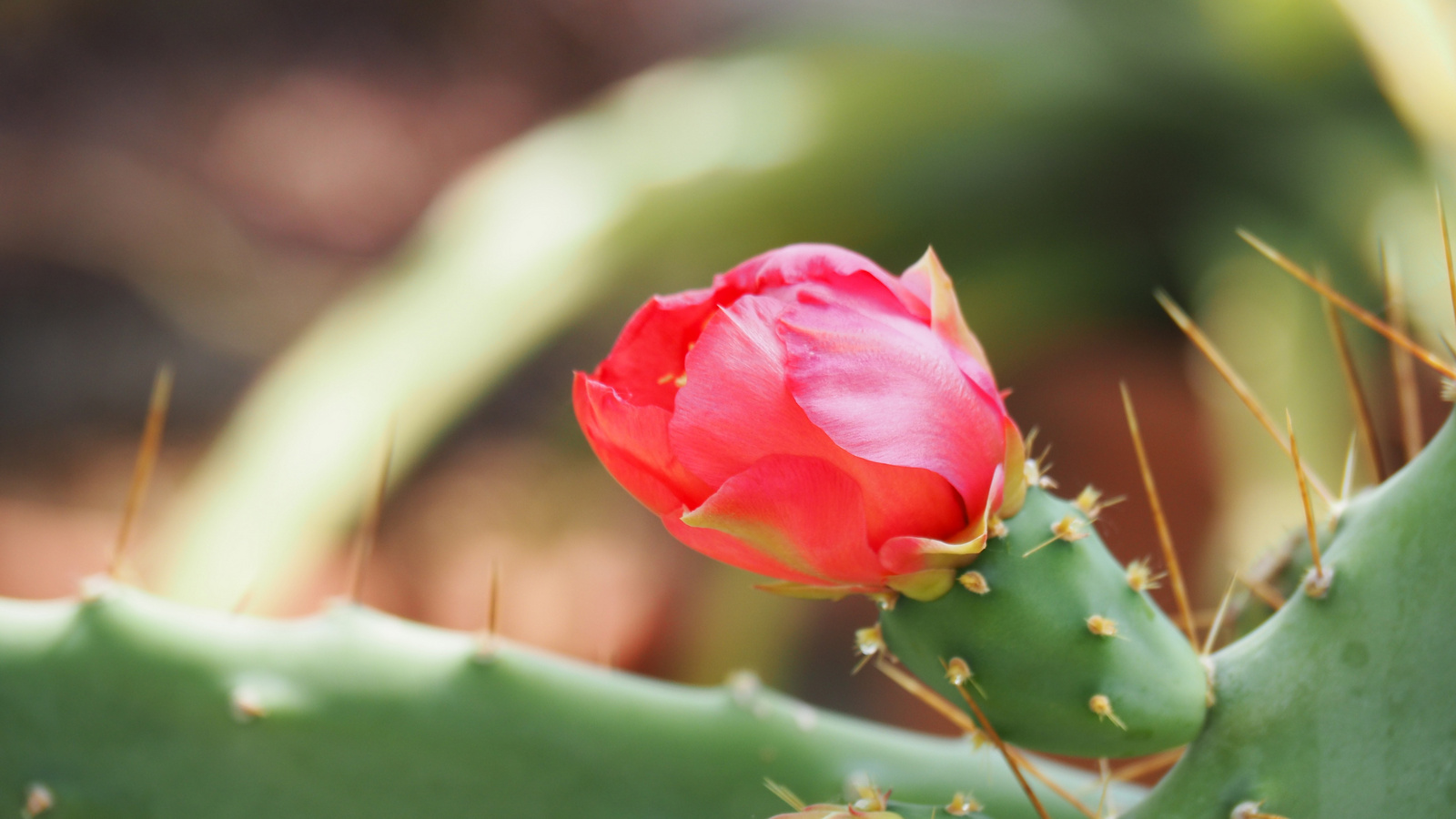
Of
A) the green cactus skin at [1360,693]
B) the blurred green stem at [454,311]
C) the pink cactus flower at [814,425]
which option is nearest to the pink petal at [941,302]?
the pink cactus flower at [814,425]

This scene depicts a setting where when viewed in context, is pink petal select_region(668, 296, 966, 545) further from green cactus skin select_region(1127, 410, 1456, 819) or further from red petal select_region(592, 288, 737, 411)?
green cactus skin select_region(1127, 410, 1456, 819)

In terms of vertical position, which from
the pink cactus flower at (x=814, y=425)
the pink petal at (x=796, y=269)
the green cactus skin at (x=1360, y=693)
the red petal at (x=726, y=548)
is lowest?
the green cactus skin at (x=1360, y=693)

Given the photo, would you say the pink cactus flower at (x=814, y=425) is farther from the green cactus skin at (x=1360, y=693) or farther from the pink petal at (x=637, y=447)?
the green cactus skin at (x=1360, y=693)

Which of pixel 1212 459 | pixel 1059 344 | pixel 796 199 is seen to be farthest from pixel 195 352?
Answer: pixel 1212 459

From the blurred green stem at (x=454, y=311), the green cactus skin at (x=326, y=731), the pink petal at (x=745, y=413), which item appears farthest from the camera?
the blurred green stem at (x=454, y=311)

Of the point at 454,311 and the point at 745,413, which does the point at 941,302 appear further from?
the point at 454,311

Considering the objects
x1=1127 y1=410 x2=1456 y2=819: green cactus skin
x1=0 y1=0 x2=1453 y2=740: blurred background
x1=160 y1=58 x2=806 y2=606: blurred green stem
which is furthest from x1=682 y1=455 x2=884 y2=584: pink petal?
x1=160 y1=58 x2=806 y2=606: blurred green stem

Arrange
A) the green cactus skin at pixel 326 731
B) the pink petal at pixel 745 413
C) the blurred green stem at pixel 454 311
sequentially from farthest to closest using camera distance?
the blurred green stem at pixel 454 311, the green cactus skin at pixel 326 731, the pink petal at pixel 745 413

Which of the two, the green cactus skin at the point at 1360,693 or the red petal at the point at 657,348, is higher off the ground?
the red petal at the point at 657,348
